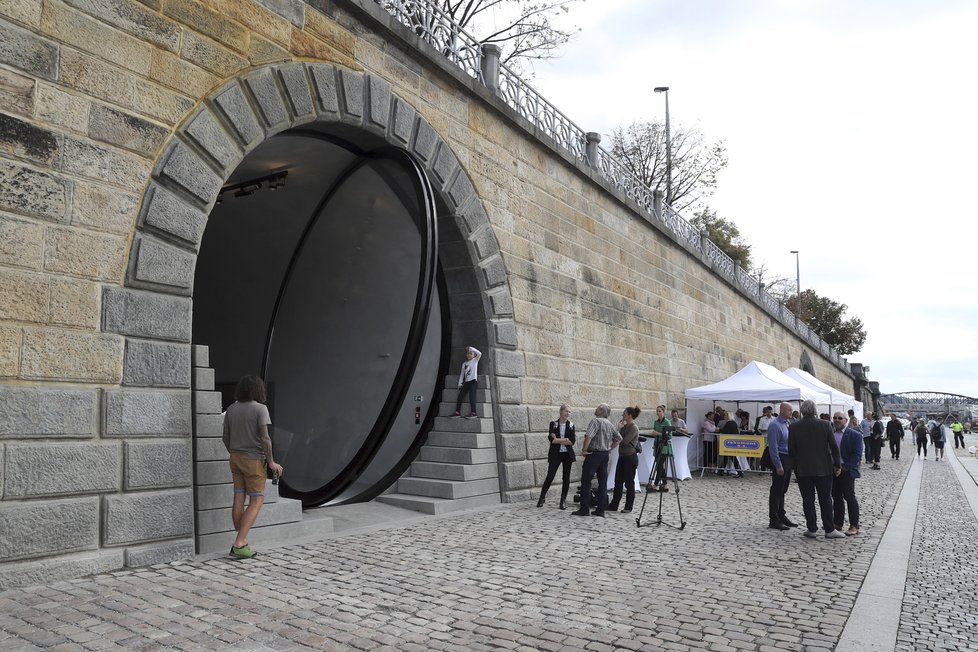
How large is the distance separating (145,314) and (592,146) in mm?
10544

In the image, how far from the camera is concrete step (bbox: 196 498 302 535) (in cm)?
671

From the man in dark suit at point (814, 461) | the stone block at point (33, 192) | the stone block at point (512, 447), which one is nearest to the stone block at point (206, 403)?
the stone block at point (33, 192)

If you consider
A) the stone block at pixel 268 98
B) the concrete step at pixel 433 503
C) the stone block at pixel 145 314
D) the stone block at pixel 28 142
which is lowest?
the concrete step at pixel 433 503

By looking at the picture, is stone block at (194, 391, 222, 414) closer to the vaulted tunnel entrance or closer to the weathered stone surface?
the weathered stone surface

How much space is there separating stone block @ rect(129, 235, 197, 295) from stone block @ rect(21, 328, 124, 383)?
56 cm

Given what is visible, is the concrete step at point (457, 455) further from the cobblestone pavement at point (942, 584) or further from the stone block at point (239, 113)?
the cobblestone pavement at point (942, 584)

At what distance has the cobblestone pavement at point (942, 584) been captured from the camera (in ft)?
15.2

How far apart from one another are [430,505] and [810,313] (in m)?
59.3

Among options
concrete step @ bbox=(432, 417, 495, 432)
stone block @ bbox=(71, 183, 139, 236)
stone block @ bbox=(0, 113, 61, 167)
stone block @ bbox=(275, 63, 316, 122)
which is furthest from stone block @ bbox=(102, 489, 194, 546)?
concrete step @ bbox=(432, 417, 495, 432)

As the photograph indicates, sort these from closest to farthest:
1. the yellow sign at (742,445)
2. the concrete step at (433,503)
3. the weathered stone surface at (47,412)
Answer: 1. the weathered stone surface at (47,412)
2. the concrete step at (433,503)
3. the yellow sign at (742,445)

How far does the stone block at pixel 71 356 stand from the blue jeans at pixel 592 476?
5709mm

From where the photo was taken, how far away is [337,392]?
11.2 m

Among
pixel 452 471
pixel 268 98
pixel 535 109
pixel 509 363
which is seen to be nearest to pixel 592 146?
pixel 535 109

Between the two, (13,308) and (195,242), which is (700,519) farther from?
(13,308)
